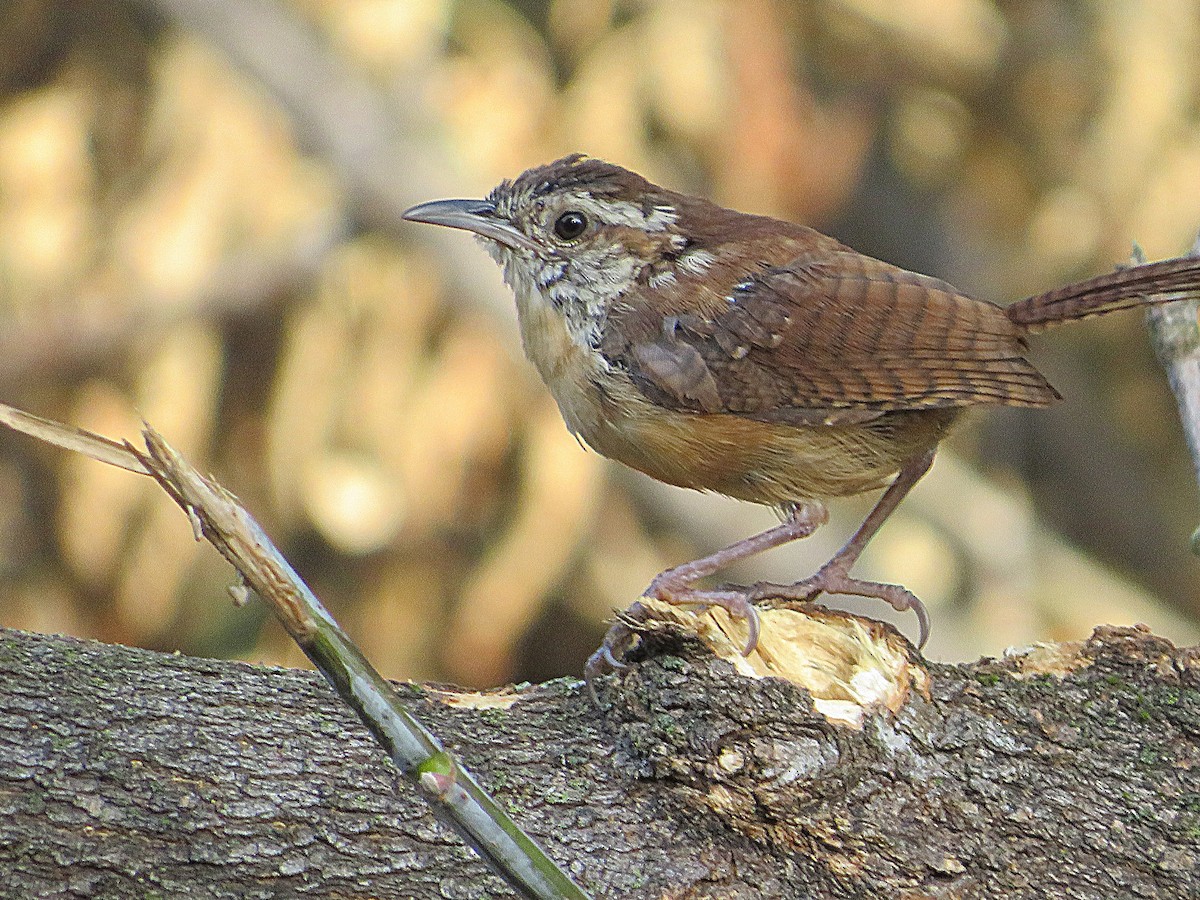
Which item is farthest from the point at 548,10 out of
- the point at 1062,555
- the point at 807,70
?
the point at 1062,555

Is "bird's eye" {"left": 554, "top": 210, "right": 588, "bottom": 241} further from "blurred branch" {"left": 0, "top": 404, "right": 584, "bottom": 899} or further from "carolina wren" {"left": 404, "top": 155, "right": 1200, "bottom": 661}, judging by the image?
"blurred branch" {"left": 0, "top": 404, "right": 584, "bottom": 899}

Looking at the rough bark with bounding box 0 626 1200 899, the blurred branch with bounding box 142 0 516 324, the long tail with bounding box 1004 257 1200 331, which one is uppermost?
the blurred branch with bounding box 142 0 516 324

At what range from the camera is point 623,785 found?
2.39 metres

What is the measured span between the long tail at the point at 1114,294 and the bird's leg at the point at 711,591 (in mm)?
684

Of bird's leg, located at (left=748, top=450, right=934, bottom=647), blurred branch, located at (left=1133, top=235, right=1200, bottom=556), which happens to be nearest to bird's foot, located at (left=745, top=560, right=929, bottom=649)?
bird's leg, located at (left=748, top=450, right=934, bottom=647)

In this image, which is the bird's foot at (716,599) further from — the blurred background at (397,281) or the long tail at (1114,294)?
the blurred background at (397,281)

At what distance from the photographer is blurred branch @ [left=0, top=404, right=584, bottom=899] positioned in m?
1.80

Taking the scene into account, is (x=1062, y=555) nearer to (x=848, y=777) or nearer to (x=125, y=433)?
(x=125, y=433)

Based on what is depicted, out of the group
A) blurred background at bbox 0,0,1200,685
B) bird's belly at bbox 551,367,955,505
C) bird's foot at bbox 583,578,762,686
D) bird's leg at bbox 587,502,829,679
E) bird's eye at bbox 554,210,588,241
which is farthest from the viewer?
blurred background at bbox 0,0,1200,685

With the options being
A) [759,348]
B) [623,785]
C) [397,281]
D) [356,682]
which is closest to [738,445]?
[759,348]

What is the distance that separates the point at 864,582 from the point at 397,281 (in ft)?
10.8

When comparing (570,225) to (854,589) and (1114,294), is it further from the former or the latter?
(1114,294)

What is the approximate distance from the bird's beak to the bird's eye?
7 centimetres

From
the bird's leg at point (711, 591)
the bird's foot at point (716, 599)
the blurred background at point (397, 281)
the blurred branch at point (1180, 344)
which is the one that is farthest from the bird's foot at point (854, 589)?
the blurred background at point (397, 281)
